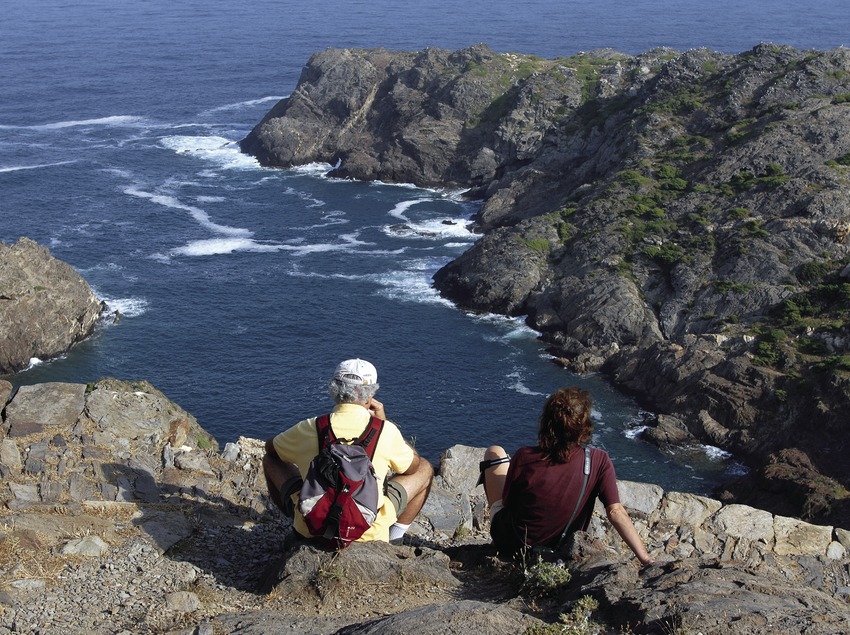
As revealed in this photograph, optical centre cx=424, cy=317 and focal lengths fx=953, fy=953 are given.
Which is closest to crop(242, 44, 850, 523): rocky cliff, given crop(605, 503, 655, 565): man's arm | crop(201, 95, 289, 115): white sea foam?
crop(201, 95, 289, 115): white sea foam

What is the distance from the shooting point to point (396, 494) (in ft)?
41.3

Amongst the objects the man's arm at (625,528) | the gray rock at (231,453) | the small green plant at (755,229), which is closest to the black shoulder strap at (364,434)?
the man's arm at (625,528)

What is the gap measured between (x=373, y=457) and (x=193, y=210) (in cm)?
10387

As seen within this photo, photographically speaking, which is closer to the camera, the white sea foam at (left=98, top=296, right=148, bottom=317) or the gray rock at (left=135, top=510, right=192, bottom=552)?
the gray rock at (left=135, top=510, right=192, bottom=552)

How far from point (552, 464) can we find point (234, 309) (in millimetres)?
74696

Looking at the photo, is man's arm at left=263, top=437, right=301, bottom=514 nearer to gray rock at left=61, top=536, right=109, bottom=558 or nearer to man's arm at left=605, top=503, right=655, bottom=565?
gray rock at left=61, top=536, right=109, bottom=558

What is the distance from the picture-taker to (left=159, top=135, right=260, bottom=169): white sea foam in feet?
432

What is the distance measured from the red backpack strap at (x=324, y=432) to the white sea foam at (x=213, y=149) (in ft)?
401

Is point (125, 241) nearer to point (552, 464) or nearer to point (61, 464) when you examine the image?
point (61, 464)

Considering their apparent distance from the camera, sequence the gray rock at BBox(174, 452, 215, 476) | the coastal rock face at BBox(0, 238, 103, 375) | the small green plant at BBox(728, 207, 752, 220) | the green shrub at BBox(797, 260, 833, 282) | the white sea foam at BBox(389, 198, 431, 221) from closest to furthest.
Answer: the gray rock at BBox(174, 452, 215, 476)
the coastal rock face at BBox(0, 238, 103, 375)
the green shrub at BBox(797, 260, 833, 282)
the small green plant at BBox(728, 207, 752, 220)
the white sea foam at BBox(389, 198, 431, 221)

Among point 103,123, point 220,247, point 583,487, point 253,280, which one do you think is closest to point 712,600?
point 583,487

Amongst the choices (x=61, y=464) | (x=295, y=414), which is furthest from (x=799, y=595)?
(x=295, y=414)

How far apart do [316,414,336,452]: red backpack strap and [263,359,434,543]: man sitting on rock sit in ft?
0.16

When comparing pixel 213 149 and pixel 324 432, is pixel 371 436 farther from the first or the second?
pixel 213 149
